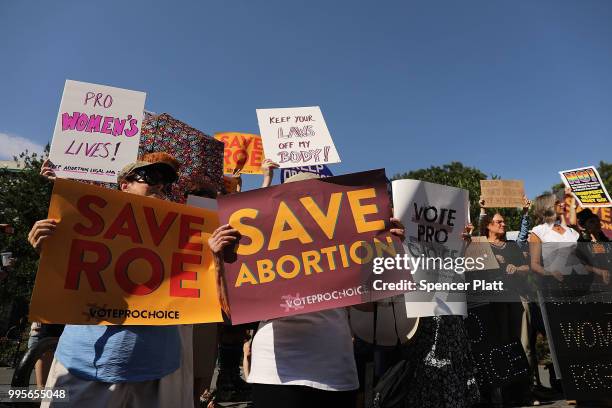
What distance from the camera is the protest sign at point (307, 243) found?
208cm

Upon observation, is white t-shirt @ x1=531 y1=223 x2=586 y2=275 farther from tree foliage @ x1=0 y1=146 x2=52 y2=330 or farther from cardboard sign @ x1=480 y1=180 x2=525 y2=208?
tree foliage @ x1=0 y1=146 x2=52 y2=330

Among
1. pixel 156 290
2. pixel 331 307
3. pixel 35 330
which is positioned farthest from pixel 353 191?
pixel 35 330

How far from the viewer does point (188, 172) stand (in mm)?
4137

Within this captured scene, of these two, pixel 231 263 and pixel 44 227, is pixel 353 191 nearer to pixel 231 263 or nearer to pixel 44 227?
pixel 231 263

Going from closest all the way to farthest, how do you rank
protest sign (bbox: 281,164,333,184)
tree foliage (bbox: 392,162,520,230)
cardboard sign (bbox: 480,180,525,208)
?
protest sign (bbox: 281,164,333,184), cardboard sign (bbox: 480,180,525,208), tree foliage (bbox: 392,162,520,230)

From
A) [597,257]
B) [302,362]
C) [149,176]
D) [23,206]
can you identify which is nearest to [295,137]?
[149,176]

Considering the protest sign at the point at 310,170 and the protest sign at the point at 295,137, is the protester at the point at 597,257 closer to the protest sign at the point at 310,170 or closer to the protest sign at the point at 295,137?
the protest sign at the point at 295,137

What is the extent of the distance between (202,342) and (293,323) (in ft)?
6.93

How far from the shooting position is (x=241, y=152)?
7672 millimetres

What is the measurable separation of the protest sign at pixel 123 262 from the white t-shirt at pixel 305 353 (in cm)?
39

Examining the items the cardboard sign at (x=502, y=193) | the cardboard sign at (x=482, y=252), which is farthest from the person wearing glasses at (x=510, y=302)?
the cardboard sign at (x=502, y=193)

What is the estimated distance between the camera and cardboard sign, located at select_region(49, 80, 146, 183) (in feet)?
13.2

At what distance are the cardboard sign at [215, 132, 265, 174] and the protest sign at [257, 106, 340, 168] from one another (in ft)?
6.76

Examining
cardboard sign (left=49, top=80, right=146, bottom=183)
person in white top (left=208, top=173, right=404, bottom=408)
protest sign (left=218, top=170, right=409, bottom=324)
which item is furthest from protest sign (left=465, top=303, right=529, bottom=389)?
cardboard sign (left=49, top=80, right=146, bottom=183)
